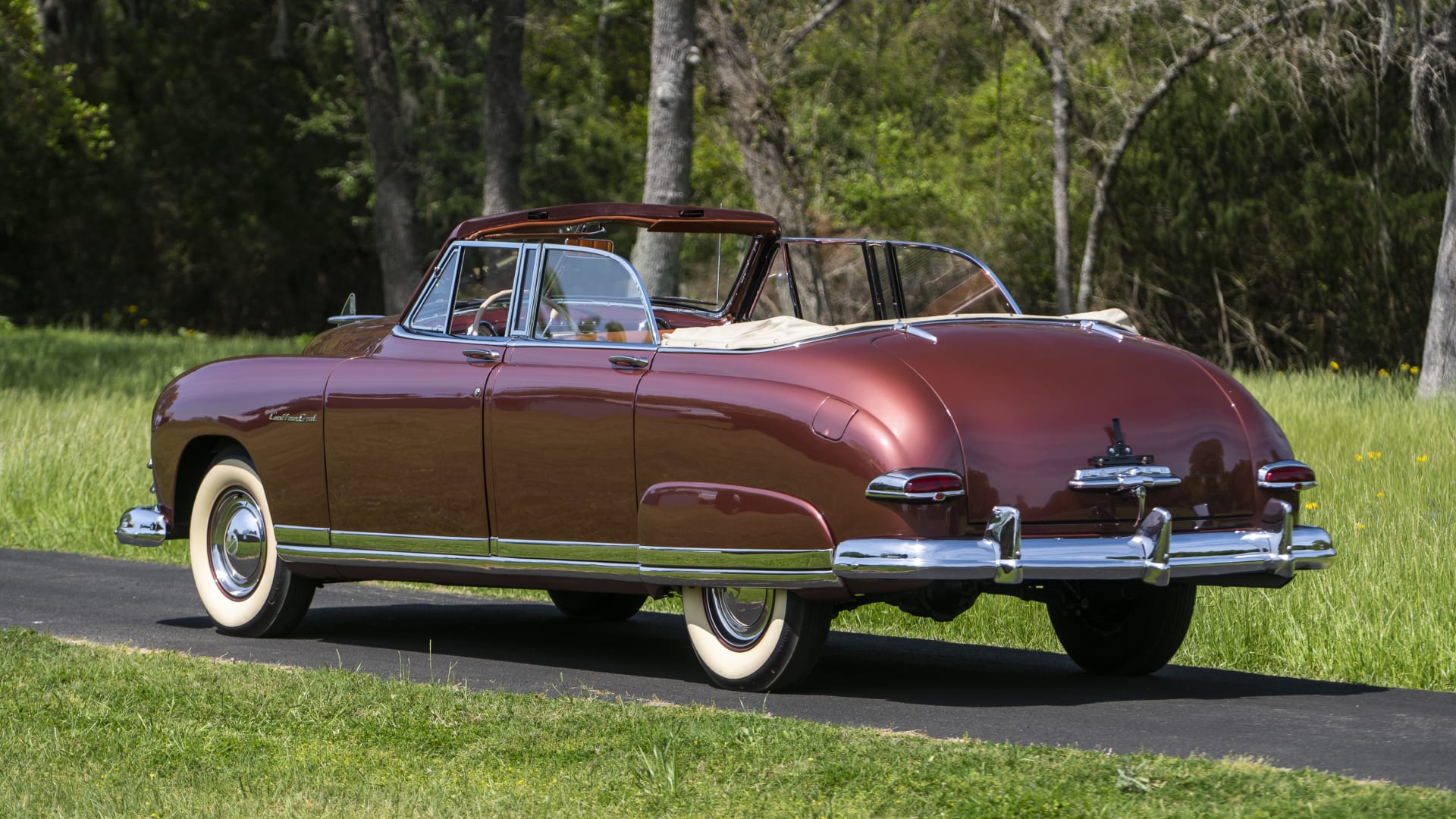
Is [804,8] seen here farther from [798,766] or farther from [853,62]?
[798,766]

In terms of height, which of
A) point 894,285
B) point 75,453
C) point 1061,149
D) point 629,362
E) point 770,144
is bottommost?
point 75,453

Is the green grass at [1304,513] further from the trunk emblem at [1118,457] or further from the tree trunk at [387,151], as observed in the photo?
the tree trunk at [387,151]

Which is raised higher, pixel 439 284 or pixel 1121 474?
pixel 439 284

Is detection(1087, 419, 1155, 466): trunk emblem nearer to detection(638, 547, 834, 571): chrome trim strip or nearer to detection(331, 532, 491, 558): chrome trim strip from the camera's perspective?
detection(638, 547, 834, 571): chrome trim strip

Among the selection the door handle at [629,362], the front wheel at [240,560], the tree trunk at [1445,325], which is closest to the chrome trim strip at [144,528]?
the front wheel at [240,560]

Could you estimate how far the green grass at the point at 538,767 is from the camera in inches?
191

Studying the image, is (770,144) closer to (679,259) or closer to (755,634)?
(679,259)

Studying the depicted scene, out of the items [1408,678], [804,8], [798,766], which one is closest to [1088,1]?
[804,8]

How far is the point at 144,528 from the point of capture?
8.78 meters

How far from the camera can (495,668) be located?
7.49 metres

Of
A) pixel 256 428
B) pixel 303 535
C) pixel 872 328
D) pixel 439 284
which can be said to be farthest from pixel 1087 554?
pixel 256 428

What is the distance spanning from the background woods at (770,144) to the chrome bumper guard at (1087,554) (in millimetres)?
10771

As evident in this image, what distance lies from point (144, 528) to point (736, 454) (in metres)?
3.56

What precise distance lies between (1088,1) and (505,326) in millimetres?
16348
